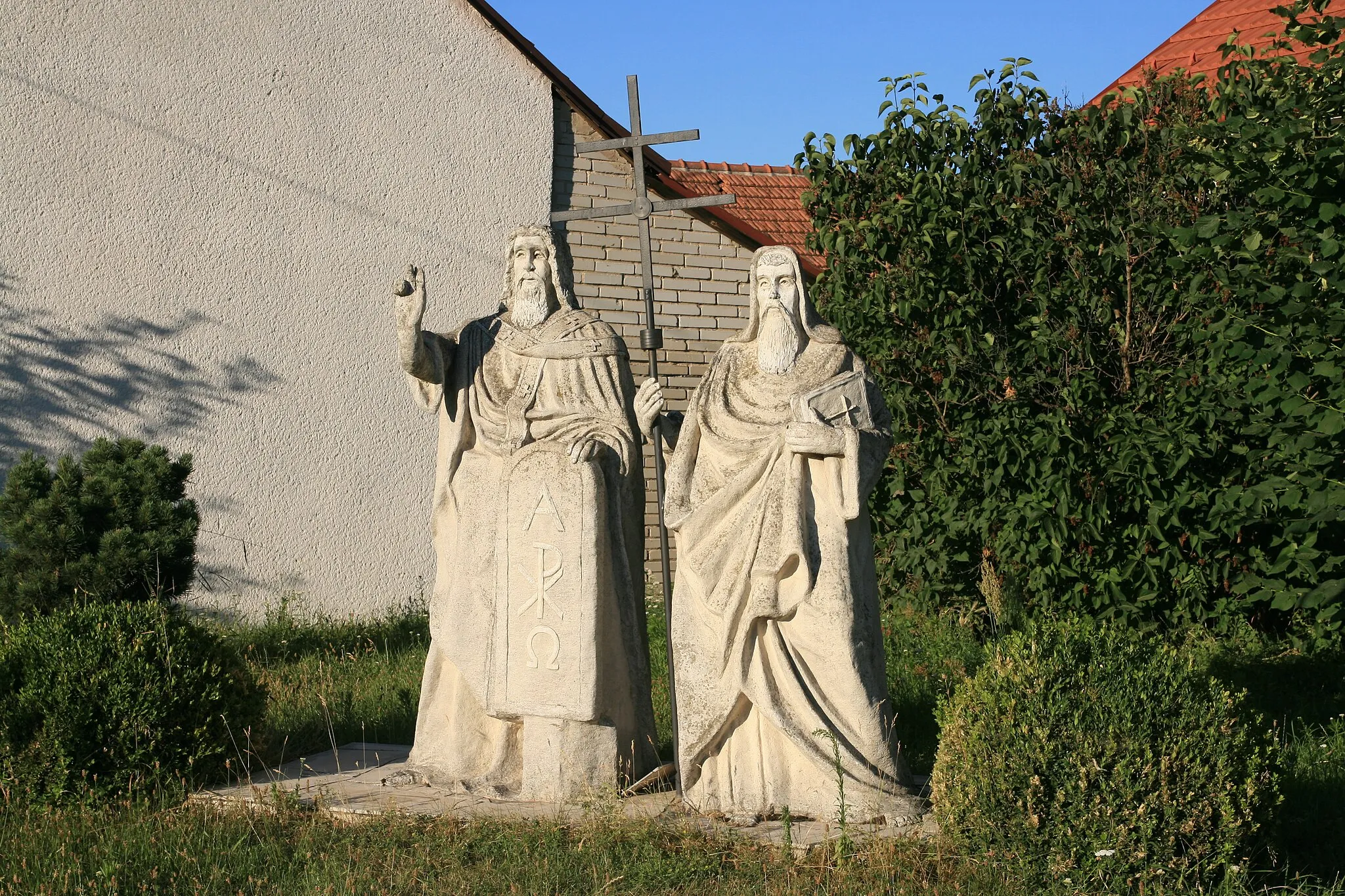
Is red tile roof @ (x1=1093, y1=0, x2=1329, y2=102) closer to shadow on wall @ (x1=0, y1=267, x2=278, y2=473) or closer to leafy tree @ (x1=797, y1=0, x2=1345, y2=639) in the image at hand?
leafy tree @ (x1=797, y1=0, x2=1345, y2=639)

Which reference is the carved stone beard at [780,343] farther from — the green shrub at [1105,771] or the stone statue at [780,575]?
the green shrub at [1105,771]

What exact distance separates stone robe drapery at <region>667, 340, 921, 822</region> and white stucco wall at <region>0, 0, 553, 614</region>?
17.6 ft

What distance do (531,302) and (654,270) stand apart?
18.0 ft

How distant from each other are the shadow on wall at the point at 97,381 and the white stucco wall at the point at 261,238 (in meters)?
0.01

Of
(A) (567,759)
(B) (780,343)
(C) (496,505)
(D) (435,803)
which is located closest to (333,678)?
(D) (435,803)

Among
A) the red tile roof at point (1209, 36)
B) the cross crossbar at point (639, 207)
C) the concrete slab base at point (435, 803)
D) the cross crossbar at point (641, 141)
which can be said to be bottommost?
the concrete slab base at point (435, 803)

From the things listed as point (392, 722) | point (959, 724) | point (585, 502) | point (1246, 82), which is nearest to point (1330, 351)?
point (1246, 82)

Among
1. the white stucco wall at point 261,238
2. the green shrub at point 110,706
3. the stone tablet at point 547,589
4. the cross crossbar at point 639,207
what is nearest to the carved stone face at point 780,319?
the cross crossbar at point 639,207

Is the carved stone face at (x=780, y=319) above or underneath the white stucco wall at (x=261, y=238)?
underneath

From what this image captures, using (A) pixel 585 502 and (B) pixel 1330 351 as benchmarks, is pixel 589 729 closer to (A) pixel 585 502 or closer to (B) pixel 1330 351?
(A) pixel 585 502

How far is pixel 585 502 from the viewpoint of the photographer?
18.8ft

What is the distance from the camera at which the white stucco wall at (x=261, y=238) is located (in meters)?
9.62

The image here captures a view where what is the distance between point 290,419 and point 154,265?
1.40 meters

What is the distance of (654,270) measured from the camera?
37.7 feet
